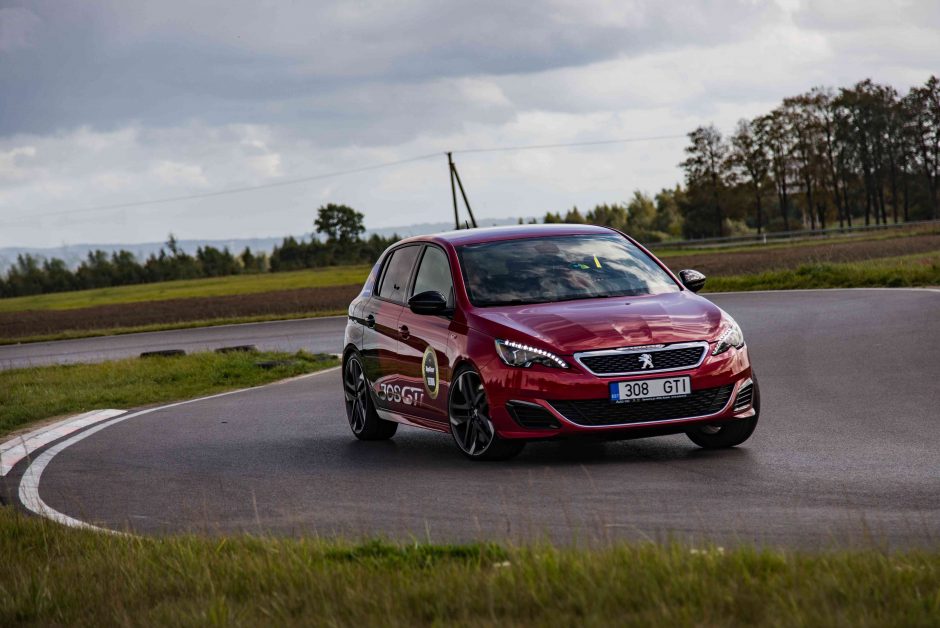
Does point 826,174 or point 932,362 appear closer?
point 932,362

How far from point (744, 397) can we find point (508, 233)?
8.45 ft

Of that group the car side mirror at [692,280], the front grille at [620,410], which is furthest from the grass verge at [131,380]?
the front grille at [620,410]

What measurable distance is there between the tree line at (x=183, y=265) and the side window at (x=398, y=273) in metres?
111

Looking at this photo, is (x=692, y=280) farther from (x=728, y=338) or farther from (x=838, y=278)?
(x=838, y=278)

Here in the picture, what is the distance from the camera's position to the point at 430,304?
33.7ft

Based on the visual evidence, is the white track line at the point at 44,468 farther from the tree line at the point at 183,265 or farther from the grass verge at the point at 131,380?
the tree line at the point at 183,265

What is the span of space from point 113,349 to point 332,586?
30.6 meters

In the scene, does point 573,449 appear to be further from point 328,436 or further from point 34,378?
point 34,378

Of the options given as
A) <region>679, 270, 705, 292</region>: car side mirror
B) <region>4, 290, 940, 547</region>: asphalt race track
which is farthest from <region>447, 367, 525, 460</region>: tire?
<region>679, 270, 705, 292</region>: car side mirror

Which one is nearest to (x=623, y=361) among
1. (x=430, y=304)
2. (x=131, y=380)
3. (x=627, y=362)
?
(x=627, y=362)

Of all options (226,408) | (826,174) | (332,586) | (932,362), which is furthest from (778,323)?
(826,174)

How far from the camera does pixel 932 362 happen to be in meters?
15.1

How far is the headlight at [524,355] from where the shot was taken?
30.0ft

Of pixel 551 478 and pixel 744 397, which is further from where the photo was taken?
pixel 744 397
